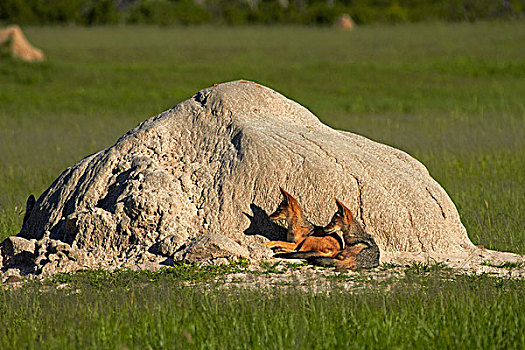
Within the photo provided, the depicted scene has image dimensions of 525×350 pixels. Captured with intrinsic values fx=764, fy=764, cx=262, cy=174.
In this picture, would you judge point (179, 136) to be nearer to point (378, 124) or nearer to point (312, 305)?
point (312, 305)

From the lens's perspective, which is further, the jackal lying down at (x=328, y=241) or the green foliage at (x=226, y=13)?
the green foliage at (x=226, y=13)

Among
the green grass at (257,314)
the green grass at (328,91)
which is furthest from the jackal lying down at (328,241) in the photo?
the green grass at (328,91)

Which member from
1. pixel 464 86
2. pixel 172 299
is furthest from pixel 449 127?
pixel 172 299

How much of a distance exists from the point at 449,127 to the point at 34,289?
45.7 ft

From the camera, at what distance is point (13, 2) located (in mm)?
63469

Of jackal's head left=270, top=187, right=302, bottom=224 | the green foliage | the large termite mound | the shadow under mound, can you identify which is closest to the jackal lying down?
jackal's head left=270, top=187, right=302, bottom=224

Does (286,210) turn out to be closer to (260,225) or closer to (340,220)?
(260,225)

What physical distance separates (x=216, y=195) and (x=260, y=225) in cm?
54

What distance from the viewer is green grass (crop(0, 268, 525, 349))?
17.7 ft

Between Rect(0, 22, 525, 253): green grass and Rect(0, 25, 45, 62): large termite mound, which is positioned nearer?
Rect(0, 22, 525, 253): green grass

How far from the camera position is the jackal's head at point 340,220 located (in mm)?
7211

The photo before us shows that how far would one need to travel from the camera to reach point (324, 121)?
21.3 m

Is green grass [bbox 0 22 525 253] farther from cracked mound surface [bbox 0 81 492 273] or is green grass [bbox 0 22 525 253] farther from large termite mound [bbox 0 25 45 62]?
cracked mound surface [bbox 0 81 492 273]

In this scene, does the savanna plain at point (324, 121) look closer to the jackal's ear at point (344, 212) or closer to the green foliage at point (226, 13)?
the jackal's ear at point (344, 212)
